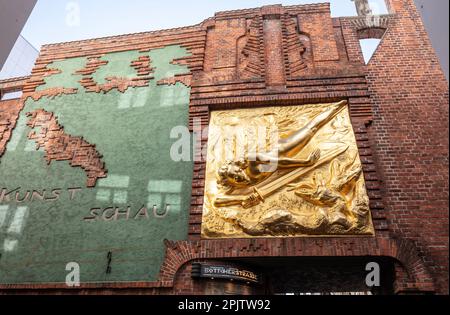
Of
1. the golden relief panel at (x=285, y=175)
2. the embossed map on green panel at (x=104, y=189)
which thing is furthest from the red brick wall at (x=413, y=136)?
the embossed map on green panel at (x=104, y=189)

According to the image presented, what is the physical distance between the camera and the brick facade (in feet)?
21.2

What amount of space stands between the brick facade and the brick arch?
0.02 metres

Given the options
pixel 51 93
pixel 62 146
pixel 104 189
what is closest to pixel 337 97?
pixel 104 189

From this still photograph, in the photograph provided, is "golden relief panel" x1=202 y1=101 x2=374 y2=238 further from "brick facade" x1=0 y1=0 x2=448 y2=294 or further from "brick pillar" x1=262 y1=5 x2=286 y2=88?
"brick pillar" x1=262 y1=5 x2=286 y2=88

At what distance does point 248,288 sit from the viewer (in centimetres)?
674

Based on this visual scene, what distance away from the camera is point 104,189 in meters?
7.99

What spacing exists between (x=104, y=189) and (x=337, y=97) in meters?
5.72

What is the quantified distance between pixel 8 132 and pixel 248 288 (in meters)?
7.58

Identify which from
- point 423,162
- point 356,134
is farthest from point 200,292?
point 423,162

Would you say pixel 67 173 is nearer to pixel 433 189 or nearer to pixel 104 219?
pixel 104 219

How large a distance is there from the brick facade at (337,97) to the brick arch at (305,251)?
19mm

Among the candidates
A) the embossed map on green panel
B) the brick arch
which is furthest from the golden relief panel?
the embossed map on green panel
